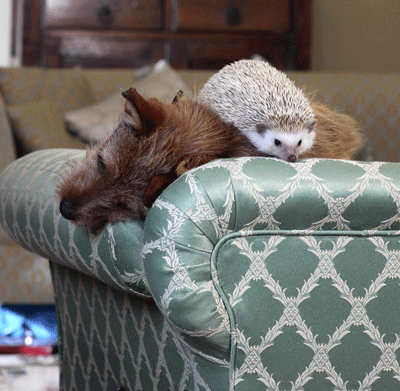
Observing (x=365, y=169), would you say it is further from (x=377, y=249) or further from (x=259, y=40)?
(x=259, y=40)

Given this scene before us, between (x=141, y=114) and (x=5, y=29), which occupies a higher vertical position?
(x=5, y=29)

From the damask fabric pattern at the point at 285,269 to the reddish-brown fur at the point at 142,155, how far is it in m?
0.09

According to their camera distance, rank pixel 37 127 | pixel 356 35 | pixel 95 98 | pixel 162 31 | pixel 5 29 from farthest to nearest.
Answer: pixel 5 29
pixel 162 31
pixel 356 35
pixel 95 98
pixel 37 127

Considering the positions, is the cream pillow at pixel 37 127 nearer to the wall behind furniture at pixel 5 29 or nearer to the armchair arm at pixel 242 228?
the armchair arm at pixel 242 228

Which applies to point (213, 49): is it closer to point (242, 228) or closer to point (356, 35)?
point (356, 35)

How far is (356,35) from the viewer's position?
4816 millimetres

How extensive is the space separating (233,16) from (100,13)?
118 cm

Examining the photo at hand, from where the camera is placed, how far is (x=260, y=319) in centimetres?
91

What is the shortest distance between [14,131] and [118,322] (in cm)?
214

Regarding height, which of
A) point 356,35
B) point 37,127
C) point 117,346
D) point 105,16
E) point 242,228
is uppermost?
point 105,16

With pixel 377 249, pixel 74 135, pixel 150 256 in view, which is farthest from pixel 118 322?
pixel 74 135

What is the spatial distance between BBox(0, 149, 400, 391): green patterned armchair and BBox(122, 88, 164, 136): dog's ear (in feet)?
0.46

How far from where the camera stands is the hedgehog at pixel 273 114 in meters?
1.04

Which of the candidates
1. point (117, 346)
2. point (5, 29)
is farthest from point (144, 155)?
point (5, 29)
